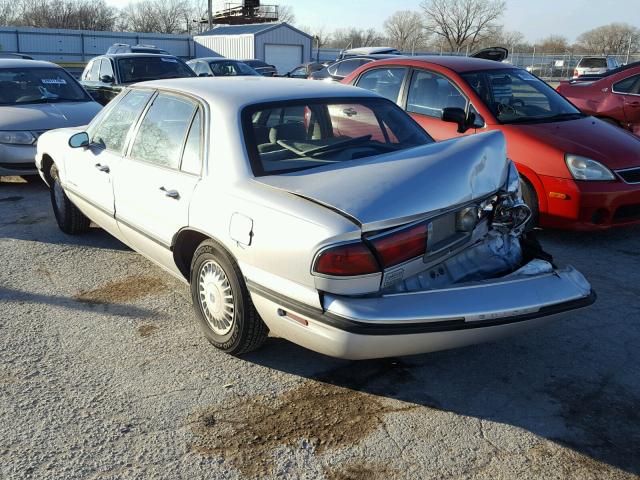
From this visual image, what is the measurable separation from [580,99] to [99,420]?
8953mm

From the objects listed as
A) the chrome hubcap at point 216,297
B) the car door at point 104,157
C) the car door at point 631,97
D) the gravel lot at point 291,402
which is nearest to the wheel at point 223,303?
the chrome hubcap at point 216,297

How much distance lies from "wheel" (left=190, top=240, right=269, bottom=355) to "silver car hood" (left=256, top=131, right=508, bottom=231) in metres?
0.54

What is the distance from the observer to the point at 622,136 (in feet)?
19.3

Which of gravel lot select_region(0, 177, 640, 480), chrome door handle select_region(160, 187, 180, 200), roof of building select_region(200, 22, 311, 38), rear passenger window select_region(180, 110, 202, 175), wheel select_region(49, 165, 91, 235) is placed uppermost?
roof of building select_region(200, 22, 311, 38)

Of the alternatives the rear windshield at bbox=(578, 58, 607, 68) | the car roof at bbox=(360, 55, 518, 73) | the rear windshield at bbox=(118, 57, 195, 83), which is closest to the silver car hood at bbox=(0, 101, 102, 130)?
the rear windshield at bbox=(118, 57, 195, 83)

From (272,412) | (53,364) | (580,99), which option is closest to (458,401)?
(272,412)

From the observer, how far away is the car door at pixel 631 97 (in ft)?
29.7

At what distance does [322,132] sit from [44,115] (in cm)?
538

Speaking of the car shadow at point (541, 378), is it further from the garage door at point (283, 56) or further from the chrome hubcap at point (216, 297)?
the garage door at point (283, 56)

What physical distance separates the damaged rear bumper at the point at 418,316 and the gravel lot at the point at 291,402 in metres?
0.39

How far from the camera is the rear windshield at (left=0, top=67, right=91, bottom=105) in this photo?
8.36 m

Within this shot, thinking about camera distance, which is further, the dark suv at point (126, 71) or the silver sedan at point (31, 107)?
the dark suv at point (126, 71)

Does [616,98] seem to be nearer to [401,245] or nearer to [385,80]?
[385,80]

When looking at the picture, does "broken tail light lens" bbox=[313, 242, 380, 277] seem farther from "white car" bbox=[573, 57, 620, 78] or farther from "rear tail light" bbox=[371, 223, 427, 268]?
"white car" bbox=[573, 57, 620, 78]
